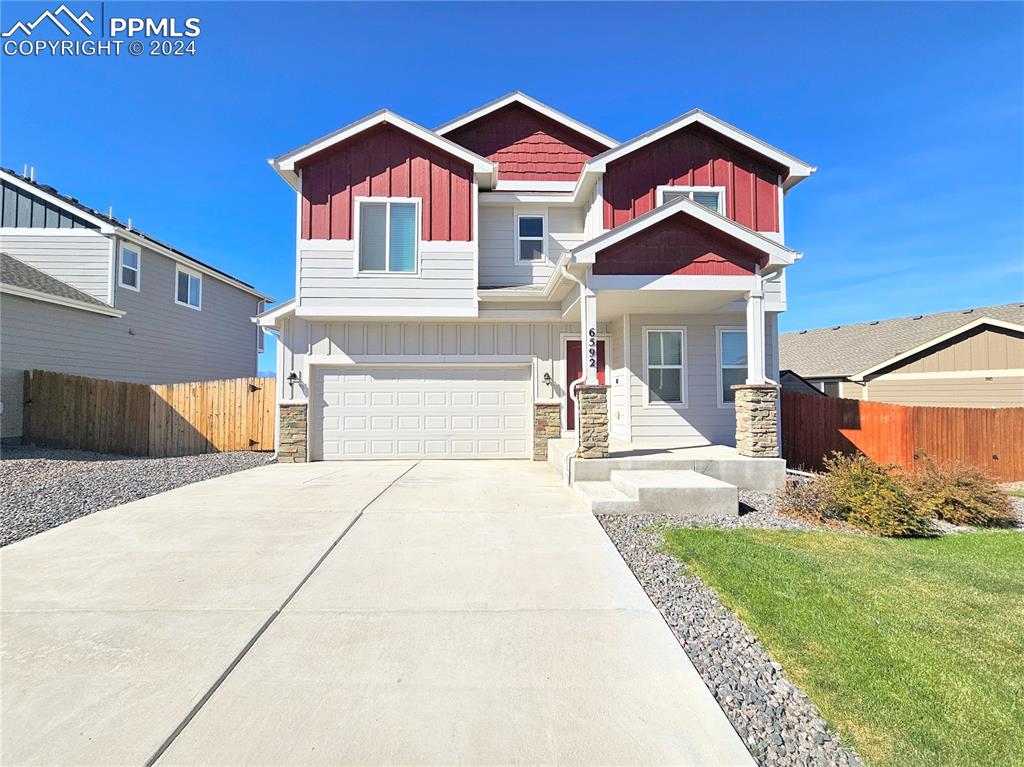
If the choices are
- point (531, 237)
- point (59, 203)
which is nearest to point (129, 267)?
point (59, 203)

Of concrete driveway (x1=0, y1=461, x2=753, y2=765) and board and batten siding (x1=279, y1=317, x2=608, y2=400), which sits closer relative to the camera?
concrete driveway (x1=0, y1=461, x2=753, y2=765)

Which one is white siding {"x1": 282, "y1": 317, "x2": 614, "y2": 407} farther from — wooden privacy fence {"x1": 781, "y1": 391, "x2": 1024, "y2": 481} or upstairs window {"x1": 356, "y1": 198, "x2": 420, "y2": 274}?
wooden privacy fence {"x1": 781, "y1": 391, "x2": 1024, "y2": 481}

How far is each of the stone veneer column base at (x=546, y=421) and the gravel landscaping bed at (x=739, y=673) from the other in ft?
18.2

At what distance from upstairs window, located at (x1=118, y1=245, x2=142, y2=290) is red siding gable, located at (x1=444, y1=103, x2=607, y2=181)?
10.5 meters

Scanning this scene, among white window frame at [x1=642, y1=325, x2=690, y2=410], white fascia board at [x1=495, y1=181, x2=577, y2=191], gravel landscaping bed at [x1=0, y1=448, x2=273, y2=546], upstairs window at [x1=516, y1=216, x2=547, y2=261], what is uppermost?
white fascia board at [x1=495, y1=181, x2=577, y2=191]

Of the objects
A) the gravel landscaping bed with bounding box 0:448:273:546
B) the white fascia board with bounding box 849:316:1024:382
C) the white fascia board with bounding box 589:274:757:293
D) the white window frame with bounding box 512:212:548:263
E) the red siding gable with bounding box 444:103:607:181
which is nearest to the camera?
the gravel landscaping bed with bounding box 0:448:273:546

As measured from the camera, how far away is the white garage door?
410 inches

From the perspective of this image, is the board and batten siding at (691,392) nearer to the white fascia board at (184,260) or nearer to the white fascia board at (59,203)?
the white fascia board at (184,260)

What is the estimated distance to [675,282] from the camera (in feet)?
25.9

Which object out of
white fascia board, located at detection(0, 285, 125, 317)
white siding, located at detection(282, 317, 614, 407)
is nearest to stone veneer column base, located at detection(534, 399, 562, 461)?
white siding, located at detection(282, 317, 614, 407)

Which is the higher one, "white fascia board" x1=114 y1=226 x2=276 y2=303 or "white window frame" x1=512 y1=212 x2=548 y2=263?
"white fascia board" x1=114 y1=226 x2=276 y2=303

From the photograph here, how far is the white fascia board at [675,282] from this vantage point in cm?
783

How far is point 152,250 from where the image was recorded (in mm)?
15156

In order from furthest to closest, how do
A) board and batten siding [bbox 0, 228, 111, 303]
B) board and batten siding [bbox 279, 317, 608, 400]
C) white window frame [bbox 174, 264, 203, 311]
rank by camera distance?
white window frame [bbox 174, 264, 203, 311], board and batten siding [bbox 0, 228, 111, 303], board and batten siding [bbox 279, 317, 608, 400]
